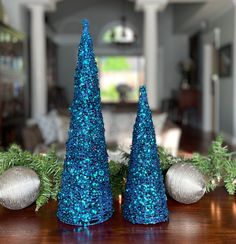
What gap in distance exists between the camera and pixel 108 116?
450 cm

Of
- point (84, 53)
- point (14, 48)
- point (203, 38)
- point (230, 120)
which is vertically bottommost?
point (230, 120)

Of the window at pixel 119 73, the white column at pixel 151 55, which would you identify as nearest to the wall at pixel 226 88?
the white column at pixel 151 55

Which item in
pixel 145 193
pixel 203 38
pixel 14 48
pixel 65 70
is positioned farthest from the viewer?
pixel 65 70

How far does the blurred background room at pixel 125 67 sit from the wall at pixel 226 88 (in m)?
0.02

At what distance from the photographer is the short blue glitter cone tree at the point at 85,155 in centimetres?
95

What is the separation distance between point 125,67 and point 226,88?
5.55 m

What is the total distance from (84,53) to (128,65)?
11.7 metres

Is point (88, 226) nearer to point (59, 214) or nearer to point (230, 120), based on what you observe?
point (59, 214)

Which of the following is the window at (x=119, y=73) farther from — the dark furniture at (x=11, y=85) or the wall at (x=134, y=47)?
the dark furniture at (x=11, y=85)

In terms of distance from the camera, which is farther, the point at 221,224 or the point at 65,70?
the point at 65,70

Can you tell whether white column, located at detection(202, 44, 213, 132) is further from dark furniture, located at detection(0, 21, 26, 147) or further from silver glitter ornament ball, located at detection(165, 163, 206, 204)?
silver glitter ornament ball, located at detection(165, 163, 206, 204)

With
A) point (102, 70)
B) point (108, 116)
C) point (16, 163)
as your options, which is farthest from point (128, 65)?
point (16, 163)

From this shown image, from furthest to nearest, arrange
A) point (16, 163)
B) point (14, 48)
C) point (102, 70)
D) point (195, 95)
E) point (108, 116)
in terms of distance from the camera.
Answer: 1. point (102, 70)
2. point (195, 95)
3. point (14, 48)
4. point (108, 116)
5. point (16, 163)

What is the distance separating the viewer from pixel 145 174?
96 cm
